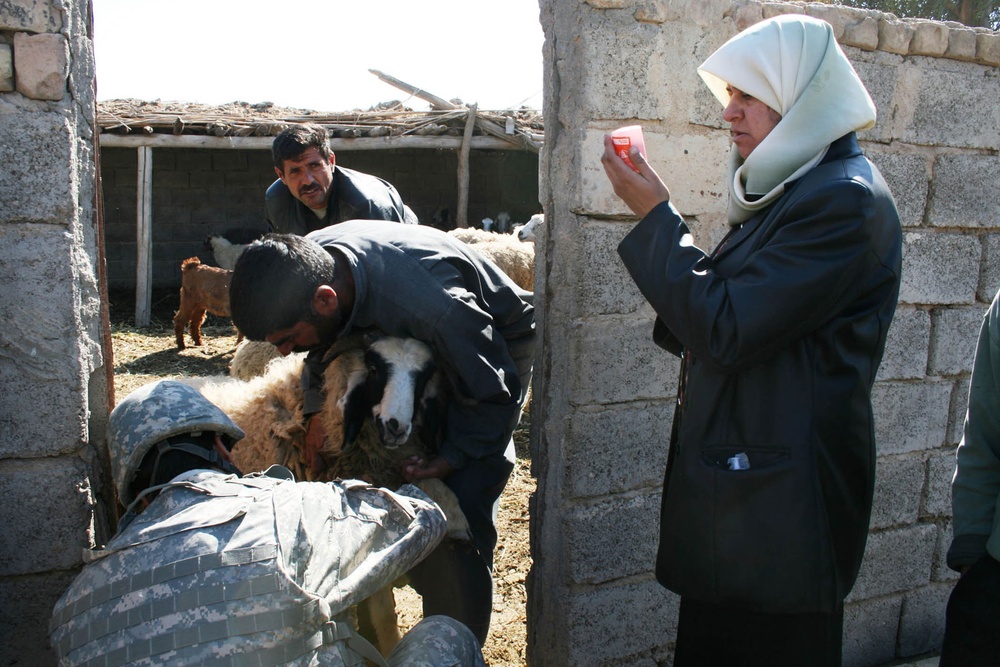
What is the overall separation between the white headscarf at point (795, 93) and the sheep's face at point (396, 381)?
120cm

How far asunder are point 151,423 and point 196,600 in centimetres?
59

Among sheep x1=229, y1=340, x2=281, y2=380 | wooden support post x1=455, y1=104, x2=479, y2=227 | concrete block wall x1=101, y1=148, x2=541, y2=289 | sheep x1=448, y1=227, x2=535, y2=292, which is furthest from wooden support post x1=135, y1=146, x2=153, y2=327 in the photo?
sheep x1=229, y1=340, x2=281, y2=380

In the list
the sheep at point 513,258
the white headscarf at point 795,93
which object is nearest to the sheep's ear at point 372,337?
the white headscarf at point 795,93

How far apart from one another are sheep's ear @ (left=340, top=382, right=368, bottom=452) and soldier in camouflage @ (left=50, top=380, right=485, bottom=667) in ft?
→ 2.32

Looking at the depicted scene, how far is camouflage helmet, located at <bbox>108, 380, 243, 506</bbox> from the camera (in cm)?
200

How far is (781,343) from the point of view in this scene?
174cm

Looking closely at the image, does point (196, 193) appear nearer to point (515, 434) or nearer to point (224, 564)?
point (515, 434)

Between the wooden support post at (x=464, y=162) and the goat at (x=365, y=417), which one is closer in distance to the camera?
the goat at (x=365, y=417)

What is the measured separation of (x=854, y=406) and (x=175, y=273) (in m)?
14.2

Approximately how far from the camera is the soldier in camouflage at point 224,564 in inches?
63.1

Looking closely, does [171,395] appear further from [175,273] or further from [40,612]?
[175,273]

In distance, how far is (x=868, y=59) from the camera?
3.19 meters

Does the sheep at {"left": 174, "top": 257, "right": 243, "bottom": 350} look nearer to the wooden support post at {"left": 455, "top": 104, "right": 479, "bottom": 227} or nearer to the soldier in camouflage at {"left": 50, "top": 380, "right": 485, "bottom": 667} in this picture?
the wooden support post at {"left": 455, "top": 104, "right": 479, "bottom": 227}

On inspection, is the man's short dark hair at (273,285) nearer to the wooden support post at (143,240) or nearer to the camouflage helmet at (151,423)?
the camouflage helmet at (151,423)
